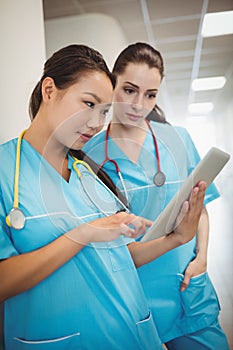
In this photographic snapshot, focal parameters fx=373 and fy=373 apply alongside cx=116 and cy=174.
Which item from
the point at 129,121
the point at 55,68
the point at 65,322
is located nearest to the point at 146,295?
the point at 65,322

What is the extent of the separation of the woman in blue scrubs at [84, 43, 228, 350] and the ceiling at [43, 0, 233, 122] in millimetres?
83

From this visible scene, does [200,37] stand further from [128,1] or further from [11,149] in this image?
[11,149]

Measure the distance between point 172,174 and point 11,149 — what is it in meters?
0.40

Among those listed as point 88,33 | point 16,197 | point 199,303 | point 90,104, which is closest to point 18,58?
point 88,33

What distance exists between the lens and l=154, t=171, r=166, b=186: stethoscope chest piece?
3.10 feet

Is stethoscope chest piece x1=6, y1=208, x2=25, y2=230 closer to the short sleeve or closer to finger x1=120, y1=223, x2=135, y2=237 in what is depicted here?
finger x1=120, y1=223, x2=135, y2=237

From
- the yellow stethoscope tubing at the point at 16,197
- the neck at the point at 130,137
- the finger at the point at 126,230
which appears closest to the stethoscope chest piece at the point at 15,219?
the yellow stethoscope tubing at the point at 16,197

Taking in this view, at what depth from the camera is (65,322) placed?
849 mm

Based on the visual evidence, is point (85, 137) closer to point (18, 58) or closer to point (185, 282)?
point (18, 58)

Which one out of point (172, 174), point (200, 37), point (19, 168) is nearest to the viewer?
point (19, 168)

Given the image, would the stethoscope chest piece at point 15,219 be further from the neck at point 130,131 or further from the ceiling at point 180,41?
the ceiling at point 180,41

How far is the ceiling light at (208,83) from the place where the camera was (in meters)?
1.05

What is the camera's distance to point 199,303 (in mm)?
979

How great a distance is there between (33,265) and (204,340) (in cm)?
50
